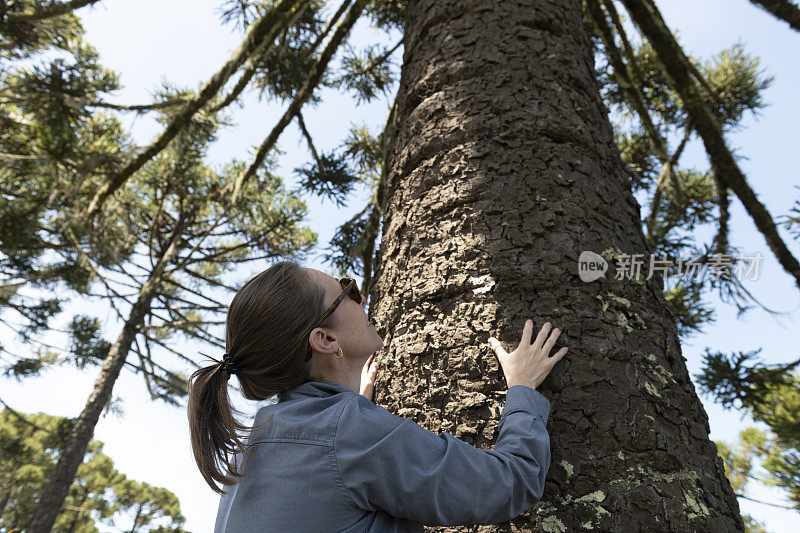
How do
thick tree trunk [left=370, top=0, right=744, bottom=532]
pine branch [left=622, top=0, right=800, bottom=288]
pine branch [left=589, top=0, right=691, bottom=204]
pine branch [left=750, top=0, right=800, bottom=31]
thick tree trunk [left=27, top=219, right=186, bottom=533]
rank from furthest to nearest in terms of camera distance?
thick tree trunk [left=27, top=219, right=186, bottom=533], pine branch [left=589, top=0, right=691, bottom=204], pine branch [left=622, top=0, right=800, bottom=288], pine branch [left=750, top=0, right=800, bottom=31], thick tree trunk [left=370, top=0, right=744, bottom=532]

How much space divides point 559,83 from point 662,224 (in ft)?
7.78

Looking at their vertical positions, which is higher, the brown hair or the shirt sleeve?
the brown hair

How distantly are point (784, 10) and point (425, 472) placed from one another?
2.60m

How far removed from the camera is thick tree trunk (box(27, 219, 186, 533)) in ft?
18.1

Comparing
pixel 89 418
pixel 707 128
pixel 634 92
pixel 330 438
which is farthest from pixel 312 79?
pixel 89 418

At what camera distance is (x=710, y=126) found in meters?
2.51

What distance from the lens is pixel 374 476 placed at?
95cm

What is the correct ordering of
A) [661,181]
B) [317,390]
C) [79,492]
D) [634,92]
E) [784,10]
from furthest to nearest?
1. [79,492]
2. [661,181]
3. [634,92]
4. [784,10]
5. [317,390]

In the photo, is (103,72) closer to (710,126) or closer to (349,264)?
(349,264)

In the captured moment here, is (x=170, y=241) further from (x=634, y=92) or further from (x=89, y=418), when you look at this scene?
(x=634, y=92)

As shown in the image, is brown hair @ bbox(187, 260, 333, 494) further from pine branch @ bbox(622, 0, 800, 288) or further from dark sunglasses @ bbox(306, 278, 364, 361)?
pine branch @ bbox(622, 0, 800, 288)

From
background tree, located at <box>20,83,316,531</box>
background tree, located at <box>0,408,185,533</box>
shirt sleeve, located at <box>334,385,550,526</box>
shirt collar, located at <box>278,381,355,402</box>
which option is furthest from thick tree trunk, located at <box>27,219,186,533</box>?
background tree, located at <box>0,408,185,533</box>

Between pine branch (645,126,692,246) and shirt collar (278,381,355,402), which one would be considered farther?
pine branch (645,126,692,246)

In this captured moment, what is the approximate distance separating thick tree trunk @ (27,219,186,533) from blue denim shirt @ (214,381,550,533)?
18.8 feet
